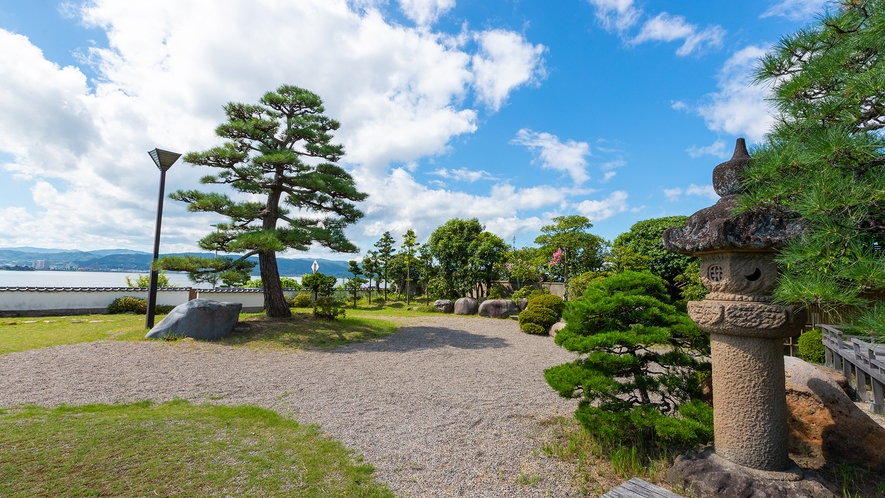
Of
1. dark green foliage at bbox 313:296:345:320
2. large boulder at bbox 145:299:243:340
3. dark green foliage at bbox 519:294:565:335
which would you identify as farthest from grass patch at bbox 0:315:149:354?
dark green foliage at bbox 519:294:565:335

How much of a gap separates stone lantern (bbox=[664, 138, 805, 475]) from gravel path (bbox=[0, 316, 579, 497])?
125cm

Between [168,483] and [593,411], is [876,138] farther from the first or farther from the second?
[168,483]

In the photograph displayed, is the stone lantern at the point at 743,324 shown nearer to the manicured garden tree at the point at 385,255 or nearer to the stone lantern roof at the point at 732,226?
the stone lantern roof at the point at 732,226

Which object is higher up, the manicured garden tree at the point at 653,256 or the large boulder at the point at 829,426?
the manicured garden tree at the point at 653,256

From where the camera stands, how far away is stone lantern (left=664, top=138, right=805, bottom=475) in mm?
2363

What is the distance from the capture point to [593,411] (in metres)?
3.29

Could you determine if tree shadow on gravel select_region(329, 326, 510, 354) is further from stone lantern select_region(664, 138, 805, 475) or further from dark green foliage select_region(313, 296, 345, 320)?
stone lantern select_region(664, 138, 805, 475)

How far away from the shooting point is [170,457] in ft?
10.2

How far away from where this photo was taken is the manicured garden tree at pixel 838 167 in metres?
1.62

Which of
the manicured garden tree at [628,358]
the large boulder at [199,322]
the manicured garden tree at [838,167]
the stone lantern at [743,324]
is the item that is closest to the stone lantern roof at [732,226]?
the stone lantern at [743,324]

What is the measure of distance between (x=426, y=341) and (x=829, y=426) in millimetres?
7384

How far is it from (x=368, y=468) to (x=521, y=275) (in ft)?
41.4

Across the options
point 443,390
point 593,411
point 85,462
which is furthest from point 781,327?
point 85,462

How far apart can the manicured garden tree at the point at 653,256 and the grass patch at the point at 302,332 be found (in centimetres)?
720
